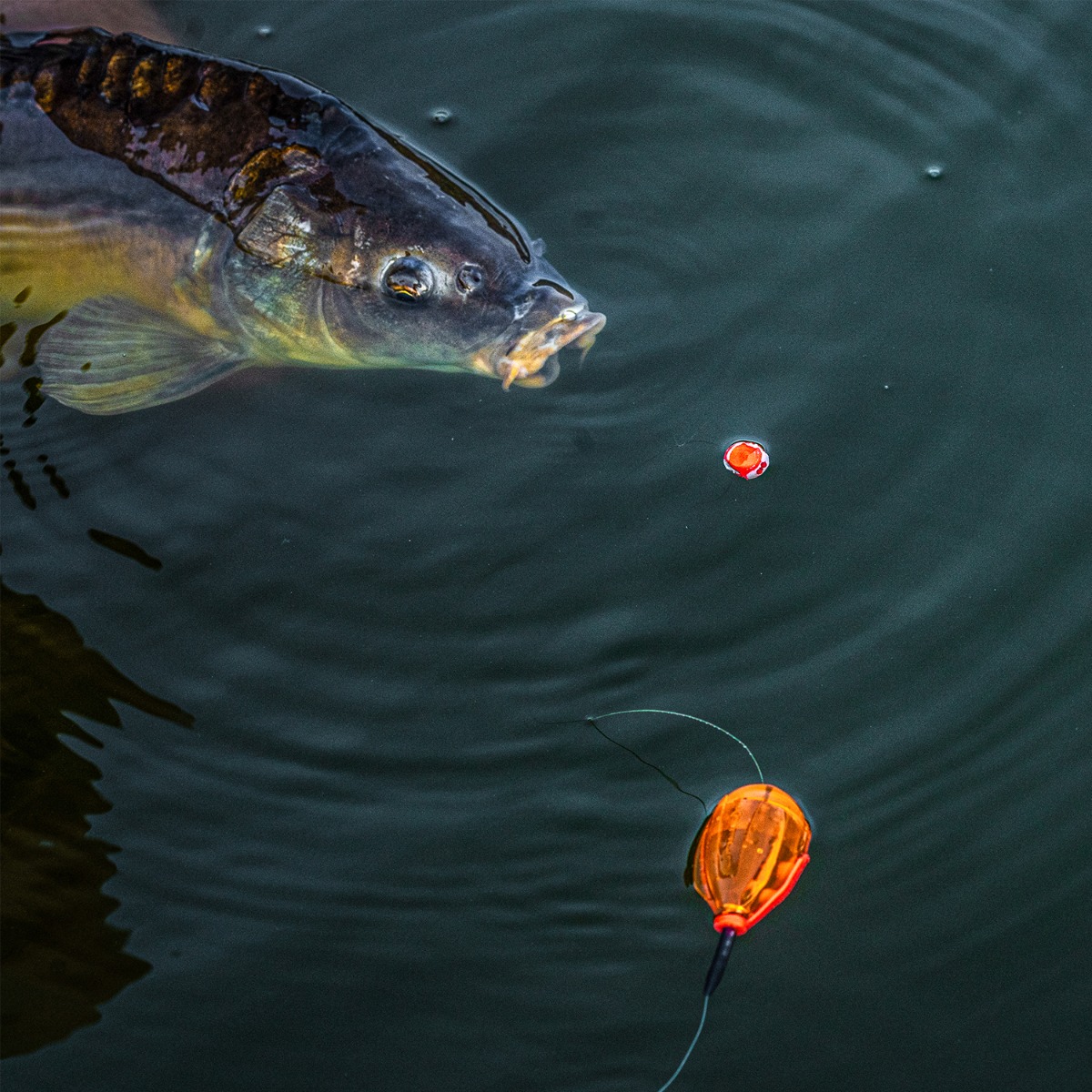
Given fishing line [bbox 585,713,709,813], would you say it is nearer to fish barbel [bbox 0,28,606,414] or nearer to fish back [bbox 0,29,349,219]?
fish barbel [bbox 0,28,606,414]

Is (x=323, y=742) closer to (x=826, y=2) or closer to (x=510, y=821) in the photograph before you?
(x=510, y=821)

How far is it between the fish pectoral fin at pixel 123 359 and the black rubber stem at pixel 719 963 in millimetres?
1946

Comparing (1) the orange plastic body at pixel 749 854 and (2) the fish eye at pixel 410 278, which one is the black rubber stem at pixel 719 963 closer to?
(1) the orange plastic body at pixel 749 854

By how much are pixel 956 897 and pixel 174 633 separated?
71.6 inches

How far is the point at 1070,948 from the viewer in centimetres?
269

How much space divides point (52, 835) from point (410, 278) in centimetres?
155

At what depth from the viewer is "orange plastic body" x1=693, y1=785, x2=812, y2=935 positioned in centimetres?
266

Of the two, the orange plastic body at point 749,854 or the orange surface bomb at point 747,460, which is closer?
the orange plastic body at point 749,854

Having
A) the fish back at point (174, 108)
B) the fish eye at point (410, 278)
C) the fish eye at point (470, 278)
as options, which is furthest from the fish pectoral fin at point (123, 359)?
the fish eye at point (470, 278)

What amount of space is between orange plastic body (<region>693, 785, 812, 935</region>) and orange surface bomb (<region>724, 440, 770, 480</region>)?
84cm

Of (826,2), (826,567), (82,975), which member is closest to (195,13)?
(826,2)

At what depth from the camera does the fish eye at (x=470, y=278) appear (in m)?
3.39

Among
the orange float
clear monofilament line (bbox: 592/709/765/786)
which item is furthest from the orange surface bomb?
the orange float

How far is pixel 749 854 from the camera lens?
272cm
